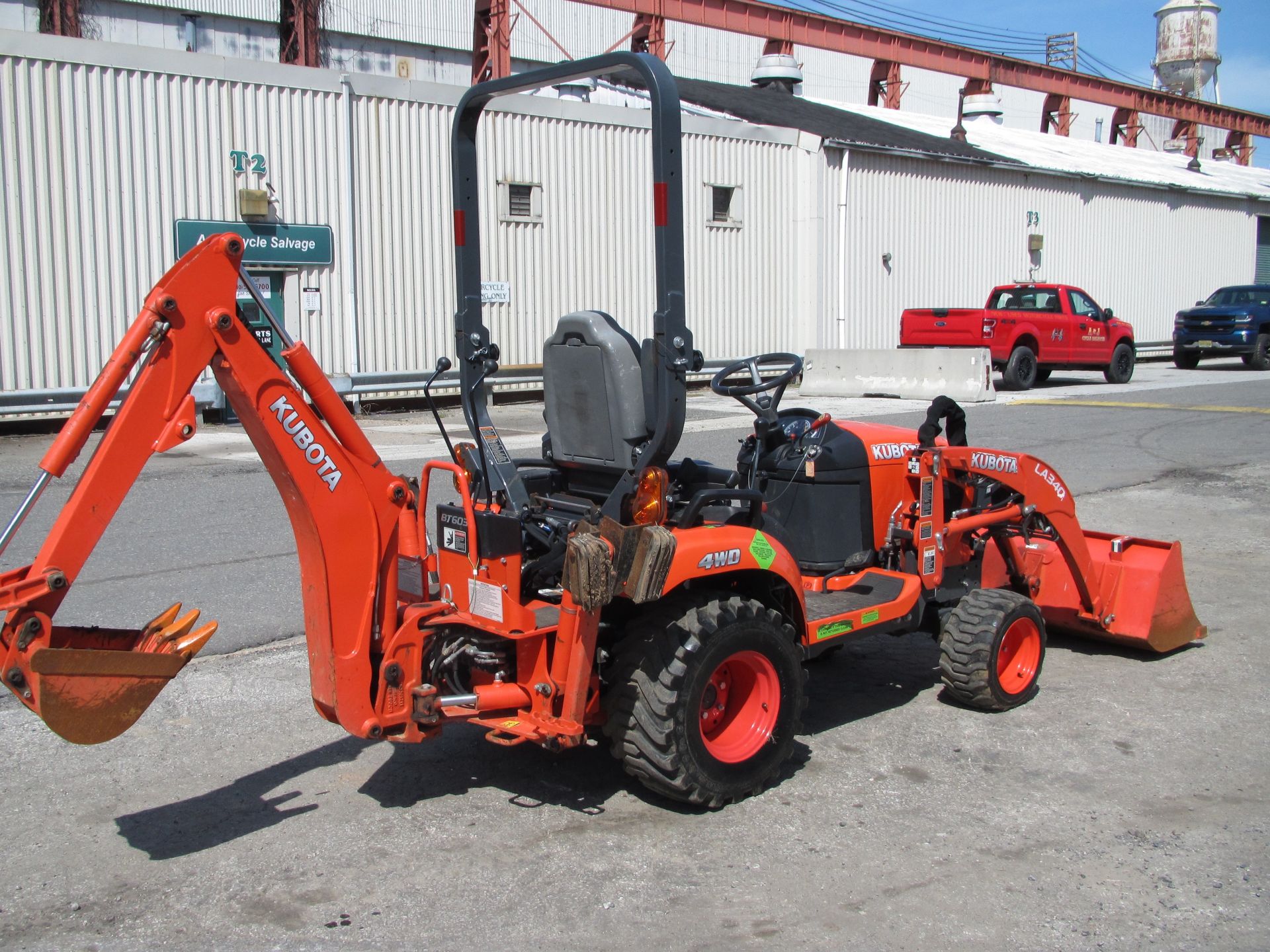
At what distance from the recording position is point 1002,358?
869 inches

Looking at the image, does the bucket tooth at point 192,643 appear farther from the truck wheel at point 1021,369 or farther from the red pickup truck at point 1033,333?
the truck wheel at point 1021,369

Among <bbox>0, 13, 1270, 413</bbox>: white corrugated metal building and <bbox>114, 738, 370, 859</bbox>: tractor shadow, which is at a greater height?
<bbox>0, 13, 1270, 413</bbox>: white corrugated metal building

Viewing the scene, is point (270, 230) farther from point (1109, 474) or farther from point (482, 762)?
point (482, 762)

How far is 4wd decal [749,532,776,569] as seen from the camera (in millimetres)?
4473

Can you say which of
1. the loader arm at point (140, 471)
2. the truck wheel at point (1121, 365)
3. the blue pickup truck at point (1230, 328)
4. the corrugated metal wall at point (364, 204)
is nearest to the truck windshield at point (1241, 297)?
the blue pickup truck at point (1230, 328)

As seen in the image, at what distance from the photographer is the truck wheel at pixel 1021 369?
72.2ft

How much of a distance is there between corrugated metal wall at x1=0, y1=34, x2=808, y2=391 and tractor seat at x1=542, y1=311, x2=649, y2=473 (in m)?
12.8

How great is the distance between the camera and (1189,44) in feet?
192

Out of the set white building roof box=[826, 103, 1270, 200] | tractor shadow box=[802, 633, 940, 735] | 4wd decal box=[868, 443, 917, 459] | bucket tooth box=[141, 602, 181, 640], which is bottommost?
tractor shadow box=[802, 633, 940, 735]

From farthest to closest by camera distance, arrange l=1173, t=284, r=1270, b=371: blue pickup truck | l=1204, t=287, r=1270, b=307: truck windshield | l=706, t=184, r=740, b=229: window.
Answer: l=1204, t=287, r=1270, b=307: truck windshield
l=1173, t=284, r=1270, b=371: blue pickup truck
l=706, t=184, r=740, b=229: window

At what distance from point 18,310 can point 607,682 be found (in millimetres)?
13418

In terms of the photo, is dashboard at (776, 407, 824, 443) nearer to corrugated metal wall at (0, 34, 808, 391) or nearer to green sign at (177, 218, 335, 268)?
green sign at (177, 218, 335, 268)

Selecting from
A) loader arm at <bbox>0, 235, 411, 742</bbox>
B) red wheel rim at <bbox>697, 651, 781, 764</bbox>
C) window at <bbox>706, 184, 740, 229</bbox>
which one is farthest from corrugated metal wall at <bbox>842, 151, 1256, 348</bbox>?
loader arm at <bbox>0, 235, 411, 742</bbox>

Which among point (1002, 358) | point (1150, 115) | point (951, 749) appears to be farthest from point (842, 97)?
point (951, 749)
